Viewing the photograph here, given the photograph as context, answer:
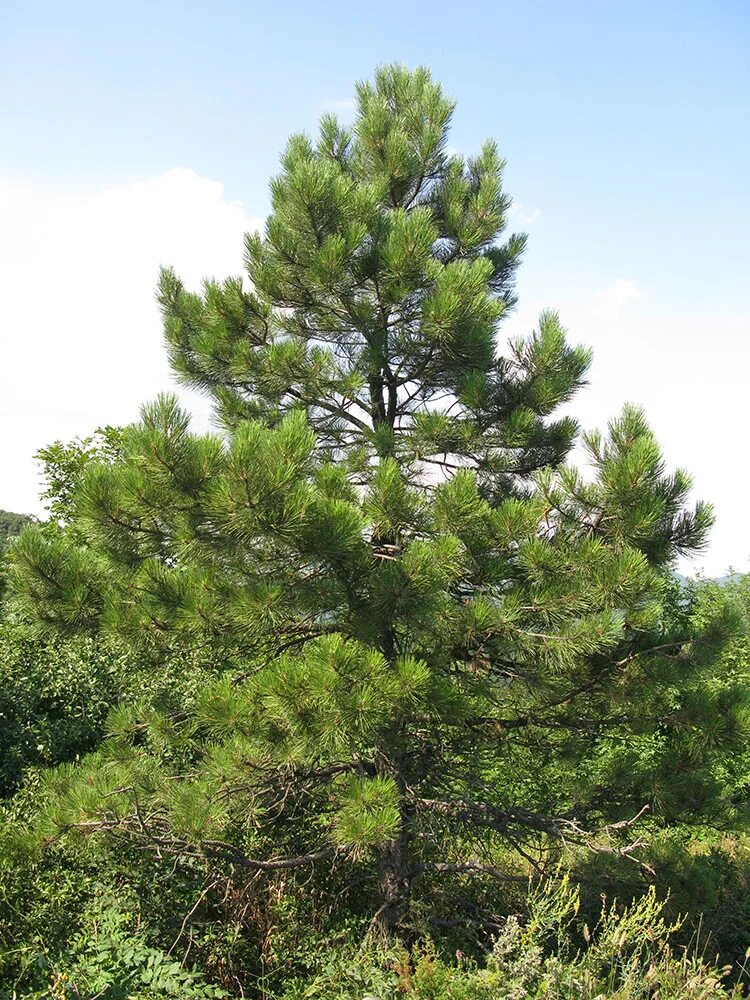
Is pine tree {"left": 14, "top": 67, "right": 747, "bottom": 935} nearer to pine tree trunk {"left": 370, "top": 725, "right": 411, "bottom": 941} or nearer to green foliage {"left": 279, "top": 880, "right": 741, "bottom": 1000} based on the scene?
pine tree trunk {"left": 370, "top": 725, "right": 411, "bottom": 941}

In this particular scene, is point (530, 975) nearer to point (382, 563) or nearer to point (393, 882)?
point (393, 882)

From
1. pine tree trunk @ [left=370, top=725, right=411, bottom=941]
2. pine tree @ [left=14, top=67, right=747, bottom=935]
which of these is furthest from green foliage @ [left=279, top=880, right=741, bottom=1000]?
pine tree @ [left=14, top=67, right=747, bottom=935]

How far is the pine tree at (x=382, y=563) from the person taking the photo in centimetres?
416

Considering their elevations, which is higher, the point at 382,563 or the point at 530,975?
the point at 382,563

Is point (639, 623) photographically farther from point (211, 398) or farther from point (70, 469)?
point (70, 469)

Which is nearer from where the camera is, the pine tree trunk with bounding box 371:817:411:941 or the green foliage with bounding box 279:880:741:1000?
the green foliage with bounding box 279:880:741:1000

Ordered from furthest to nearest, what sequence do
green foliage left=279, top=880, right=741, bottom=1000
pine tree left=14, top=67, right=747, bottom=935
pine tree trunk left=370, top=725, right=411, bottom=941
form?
pine tree trunk left=370, top=725, right=411, bottom=941 → pine tree left=14, top=67, right=747, bottom=935 → green foliage left=279, top=880, right=741, bottom=1000

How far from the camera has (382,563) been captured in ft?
15.1

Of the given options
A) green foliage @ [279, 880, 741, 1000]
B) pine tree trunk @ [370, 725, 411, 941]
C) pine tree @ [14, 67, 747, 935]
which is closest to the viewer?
green foliage @ [279, 880, 741, 1000]

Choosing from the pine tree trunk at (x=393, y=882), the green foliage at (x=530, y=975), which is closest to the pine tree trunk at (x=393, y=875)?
the pine tree trunk at (x=393, y=882)

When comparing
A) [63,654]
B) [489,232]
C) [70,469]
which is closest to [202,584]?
[489,232]

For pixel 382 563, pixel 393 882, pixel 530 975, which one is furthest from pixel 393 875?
pixel 382 563

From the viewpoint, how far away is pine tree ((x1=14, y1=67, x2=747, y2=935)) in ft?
13.6

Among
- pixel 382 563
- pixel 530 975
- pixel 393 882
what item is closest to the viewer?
pixel 530 975
